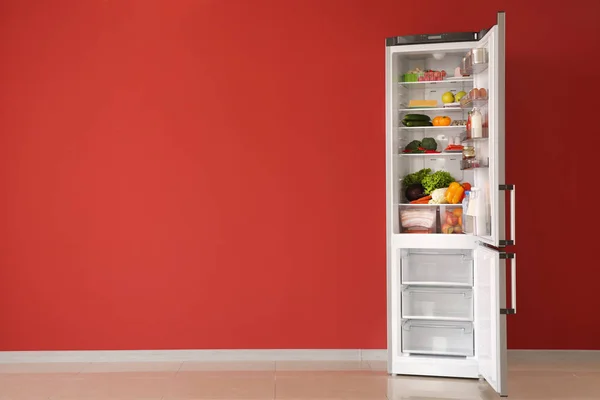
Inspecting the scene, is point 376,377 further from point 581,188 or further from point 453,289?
point 581,188

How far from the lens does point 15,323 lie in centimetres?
540

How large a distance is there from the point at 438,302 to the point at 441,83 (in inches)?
63.9

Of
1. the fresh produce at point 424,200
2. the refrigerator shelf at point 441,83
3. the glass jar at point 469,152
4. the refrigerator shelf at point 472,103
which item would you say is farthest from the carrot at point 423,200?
the refrigerator shelf at point 441,83

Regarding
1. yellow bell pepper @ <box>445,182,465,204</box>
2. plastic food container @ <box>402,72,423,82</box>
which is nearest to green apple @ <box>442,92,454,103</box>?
plastic food container @ <box>402,72,423,82</box>

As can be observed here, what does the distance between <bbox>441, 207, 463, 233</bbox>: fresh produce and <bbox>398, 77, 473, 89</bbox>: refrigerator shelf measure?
0.93 m

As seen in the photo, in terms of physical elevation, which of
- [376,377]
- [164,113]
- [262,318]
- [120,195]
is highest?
[164,113]

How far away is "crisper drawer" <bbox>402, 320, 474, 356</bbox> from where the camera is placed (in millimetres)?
4961

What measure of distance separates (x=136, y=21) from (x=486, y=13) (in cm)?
272

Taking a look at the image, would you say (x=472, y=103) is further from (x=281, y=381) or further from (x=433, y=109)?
(x=281, y=381)

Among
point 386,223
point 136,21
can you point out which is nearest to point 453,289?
point 386,223

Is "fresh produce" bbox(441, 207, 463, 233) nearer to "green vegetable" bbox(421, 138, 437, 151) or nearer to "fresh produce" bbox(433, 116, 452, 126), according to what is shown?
"green vegetable" bbox(421, 138, 437, 151)

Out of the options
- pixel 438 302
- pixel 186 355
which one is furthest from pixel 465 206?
pixel 186 355

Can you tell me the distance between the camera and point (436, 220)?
198 inches

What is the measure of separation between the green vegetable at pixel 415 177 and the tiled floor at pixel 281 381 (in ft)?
4.60
